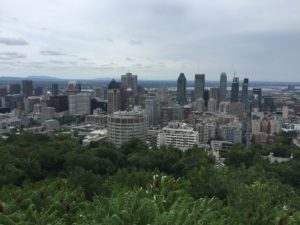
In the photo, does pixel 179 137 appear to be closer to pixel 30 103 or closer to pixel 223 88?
pixel 30 103

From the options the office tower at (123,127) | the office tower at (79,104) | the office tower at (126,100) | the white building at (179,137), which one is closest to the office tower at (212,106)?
the office tower at (126,100)

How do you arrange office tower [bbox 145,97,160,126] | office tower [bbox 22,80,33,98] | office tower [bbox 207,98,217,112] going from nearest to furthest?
office tower [bbox 145,97,160,126] < office tower [bbox 207,98,217,112] < office tower [bbox 22,80,33,98]

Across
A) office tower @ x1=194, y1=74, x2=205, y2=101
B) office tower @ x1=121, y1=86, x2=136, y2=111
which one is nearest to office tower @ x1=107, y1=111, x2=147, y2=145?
office tower @ x1=121, y1=86, x2=136, y2=111

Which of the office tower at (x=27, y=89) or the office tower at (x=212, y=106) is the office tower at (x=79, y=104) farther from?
the office tower at (x=212, y=106)

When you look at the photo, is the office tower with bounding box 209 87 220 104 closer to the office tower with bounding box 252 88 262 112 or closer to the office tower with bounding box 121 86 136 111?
the office tower with bounding box 252 88 262 112

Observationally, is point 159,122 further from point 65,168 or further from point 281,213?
point 281,213

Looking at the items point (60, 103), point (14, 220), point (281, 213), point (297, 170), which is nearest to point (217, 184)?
point (281, 213)
